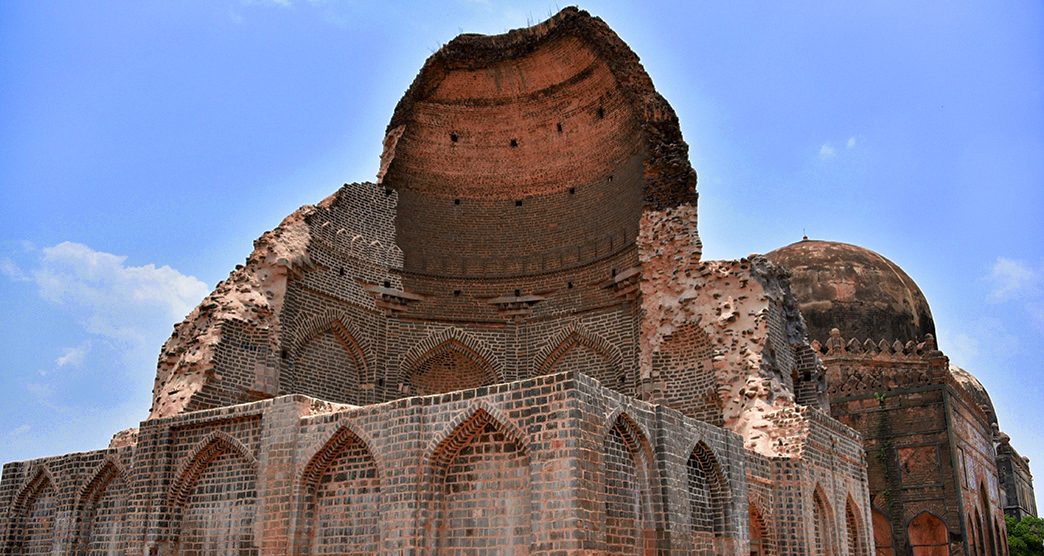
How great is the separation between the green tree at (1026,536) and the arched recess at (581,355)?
54.7 ft

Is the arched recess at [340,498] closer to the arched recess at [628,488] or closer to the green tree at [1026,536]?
the arched recess at [628,488]

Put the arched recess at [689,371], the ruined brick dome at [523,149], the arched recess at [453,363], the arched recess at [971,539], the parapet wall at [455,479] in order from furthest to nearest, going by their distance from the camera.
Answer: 1. the arched recess at [971,539]
2. the ruined brick dome at [523,149]
3. the arched recess at [453,363]
4. the arched recess at [689,371]
5. the parapet wall at [455,479]

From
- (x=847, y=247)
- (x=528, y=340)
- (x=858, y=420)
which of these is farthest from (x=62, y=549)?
(x=847, y=247)

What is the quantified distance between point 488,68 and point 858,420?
1329 cm

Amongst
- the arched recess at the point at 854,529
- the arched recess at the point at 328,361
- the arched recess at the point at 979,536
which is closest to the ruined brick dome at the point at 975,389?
the arched recess at the point at 979,536

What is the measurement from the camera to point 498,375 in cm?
1911

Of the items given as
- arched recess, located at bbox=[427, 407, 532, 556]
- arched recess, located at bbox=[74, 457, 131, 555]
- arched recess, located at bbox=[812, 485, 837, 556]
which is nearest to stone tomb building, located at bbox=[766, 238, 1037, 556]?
arched recess, located at bbox=[812, 485, 837, 556]

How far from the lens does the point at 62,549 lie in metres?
14.7

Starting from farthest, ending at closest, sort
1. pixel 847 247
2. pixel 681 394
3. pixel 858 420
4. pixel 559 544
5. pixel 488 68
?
pixel 847 247 → pixel 858 420 → pixel 488 68 → pixel 681 394 → pixel 559 544

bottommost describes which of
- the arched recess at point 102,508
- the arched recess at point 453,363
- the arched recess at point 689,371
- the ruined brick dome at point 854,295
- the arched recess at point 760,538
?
the arched recess at point 760,538

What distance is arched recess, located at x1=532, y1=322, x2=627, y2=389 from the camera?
59.8 feet

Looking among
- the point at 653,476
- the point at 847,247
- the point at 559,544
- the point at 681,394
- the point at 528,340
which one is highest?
the point at 847,247

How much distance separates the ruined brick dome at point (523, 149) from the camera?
1984 centimetres

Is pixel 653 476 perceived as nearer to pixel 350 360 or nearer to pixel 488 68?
pixel 350 360
